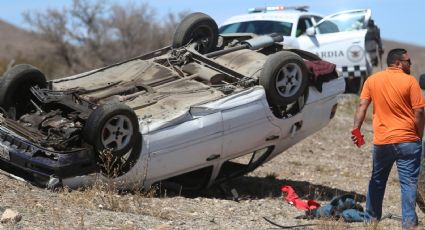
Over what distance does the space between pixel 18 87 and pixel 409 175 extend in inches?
155

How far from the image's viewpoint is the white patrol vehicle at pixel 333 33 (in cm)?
1405

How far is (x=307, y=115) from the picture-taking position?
823 cm

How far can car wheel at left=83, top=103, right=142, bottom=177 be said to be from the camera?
659 cm

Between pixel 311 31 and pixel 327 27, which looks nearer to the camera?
pixel 311 31

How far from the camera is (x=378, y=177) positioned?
649 cm

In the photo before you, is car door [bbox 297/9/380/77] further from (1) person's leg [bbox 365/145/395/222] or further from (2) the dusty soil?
(1) person's leg [bbox 365/145/395/222]

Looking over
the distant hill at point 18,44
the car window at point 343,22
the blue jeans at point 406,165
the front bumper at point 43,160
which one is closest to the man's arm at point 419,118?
the blue jeans at point 406,165

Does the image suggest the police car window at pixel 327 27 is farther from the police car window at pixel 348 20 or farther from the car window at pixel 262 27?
the car window at pixel 262 27

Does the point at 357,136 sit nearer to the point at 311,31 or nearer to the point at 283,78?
the point at 283,78

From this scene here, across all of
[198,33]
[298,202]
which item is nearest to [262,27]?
[198,33]

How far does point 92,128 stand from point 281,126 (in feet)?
7.37

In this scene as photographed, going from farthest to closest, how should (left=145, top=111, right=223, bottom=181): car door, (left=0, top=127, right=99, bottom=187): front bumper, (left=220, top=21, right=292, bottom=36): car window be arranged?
(left=220, top=21, right=292, bottom=36): car window < (left=145, top=111, right=223, bottom=181): car door < (left=0, top=127, right=99, bottom=187): front bumper

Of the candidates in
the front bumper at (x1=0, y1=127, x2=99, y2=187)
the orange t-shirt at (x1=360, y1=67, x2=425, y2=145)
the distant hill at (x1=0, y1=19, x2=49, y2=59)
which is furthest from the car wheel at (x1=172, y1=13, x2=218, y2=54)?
the distant hill at (x1=0, y1=19, x2=49, y2=59)

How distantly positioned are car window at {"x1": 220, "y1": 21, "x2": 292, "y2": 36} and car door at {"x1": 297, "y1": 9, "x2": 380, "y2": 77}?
38 centimetres
